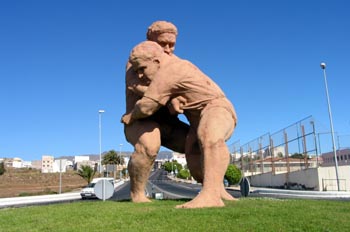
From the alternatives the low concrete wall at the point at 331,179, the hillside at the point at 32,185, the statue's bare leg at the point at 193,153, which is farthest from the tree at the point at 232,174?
the statue's bare leg at the point at 193,153

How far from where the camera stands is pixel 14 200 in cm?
2233

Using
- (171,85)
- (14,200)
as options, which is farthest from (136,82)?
(14,200)

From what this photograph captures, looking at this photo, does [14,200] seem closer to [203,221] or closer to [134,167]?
[134,167]

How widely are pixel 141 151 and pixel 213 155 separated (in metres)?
1.66

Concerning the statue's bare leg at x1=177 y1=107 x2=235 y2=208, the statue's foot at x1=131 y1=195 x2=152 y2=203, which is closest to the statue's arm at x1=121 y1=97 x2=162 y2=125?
the statue's bare leg at x1=177 y1=107 x2=235 y2=208

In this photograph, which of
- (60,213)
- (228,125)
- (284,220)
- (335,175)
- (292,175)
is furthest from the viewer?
→ (292,175)

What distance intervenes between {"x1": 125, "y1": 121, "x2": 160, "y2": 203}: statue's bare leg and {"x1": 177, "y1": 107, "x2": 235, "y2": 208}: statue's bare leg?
120 centimetres

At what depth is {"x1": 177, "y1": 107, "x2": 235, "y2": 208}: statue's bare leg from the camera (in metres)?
6.52

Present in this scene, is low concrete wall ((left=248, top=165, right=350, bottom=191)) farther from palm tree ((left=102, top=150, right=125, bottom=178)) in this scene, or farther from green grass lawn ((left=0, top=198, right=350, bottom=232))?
palm tree ((left=102, top=150, right=125, bottom=178))

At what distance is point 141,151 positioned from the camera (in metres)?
7.83

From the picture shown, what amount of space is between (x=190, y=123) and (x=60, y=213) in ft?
9.96

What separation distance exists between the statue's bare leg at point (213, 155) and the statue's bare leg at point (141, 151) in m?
1.20

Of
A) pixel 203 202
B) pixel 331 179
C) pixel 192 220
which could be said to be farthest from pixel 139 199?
pixel 331 179

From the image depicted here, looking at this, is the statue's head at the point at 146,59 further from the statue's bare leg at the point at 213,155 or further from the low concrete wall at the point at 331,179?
the low concrete wall at the point at 331,179
